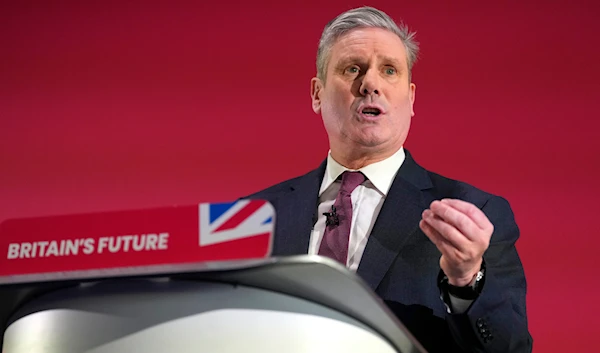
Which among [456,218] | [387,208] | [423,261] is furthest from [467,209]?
[387,208]

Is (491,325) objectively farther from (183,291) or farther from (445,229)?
(183,291)

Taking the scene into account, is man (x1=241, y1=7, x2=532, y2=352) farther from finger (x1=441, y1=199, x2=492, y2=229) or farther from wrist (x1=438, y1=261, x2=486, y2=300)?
finger (x1=441, y1=199, x2=492, y2=229)

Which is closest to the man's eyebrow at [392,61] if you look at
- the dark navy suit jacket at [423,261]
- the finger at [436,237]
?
the dark navy suit jacket at [423,261]

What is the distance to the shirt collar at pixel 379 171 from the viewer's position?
1984 mm

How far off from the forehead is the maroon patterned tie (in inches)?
13.7

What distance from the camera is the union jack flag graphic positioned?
2.61ft

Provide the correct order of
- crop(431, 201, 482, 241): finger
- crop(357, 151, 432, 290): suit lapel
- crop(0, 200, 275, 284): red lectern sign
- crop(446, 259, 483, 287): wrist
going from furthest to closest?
crop(357, 151, 432, 290): suit lapel, crop(446, 259, 483, 287): wrist, crop(431, 201, 482, 241): finger, crop(0, 200, 275, 284): red lectern sign

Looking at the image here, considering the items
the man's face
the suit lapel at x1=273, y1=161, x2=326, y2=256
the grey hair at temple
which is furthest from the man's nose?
the suit lapel at x1=273, y1=161, x2=326, y2=256

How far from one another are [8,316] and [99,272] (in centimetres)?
27

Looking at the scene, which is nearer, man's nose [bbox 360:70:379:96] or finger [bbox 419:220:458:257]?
finger [bbox 419:220:458:257]

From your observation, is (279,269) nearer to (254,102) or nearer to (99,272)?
(99,272)

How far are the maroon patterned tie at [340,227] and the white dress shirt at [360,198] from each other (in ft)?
0.07

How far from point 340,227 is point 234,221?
1.06m

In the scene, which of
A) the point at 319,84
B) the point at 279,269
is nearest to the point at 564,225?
the point at 319,84
